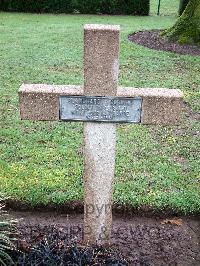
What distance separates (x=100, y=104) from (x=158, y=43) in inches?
419

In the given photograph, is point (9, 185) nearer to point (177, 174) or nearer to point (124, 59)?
point (177, 174)

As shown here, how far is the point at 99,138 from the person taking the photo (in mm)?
3514

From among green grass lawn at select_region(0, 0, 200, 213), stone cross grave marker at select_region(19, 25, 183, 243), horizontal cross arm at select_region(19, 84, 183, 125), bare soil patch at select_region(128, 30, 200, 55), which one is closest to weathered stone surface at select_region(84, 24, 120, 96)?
stone cross grave marker at select_region(19, 25, 183, 243)

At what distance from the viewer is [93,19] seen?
20047 millimetres

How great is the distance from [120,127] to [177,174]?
5.61 feet

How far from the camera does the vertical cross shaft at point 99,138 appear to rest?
3.24 meters

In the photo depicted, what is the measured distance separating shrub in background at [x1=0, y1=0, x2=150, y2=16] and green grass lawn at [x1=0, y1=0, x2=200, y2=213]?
11.1 metres

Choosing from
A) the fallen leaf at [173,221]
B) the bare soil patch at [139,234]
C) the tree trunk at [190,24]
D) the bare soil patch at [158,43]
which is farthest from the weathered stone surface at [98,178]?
the tree trunk at [190,24]

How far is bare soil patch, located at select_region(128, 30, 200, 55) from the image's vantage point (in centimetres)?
1273

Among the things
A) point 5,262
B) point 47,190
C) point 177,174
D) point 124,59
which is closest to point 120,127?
point 177,174

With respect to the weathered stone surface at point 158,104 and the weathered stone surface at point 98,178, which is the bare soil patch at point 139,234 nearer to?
the weathered stone surface at point 98,178

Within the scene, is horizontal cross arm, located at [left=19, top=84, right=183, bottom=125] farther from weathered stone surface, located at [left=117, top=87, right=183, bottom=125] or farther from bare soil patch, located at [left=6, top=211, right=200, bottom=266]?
bare soil patch, located at [left=6, top=211, right=200, bottom=266]

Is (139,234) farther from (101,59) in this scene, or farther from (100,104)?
(101,59)

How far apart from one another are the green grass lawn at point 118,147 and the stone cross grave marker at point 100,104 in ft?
3.65
